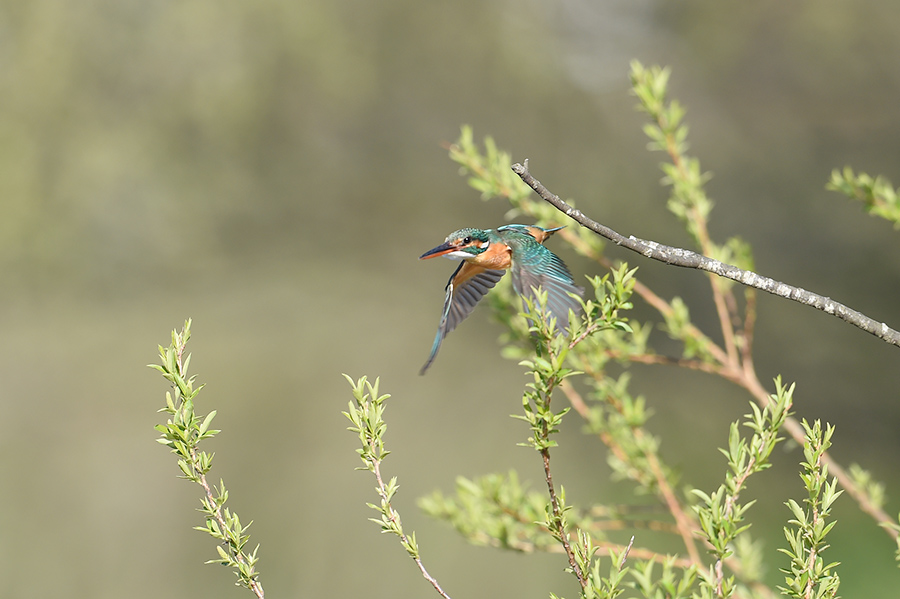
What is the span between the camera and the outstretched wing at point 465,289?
1.08 metres

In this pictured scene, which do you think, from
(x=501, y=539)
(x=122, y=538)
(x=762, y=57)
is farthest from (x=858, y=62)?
(x=122, y=538)

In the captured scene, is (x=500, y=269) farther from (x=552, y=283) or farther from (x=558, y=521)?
(x=558, y=521)

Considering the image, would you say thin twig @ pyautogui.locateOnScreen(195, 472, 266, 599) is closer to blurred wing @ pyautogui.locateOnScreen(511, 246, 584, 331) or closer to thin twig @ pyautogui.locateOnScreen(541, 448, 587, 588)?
thin twig @ pyautogui.locateOnScreen(541, 448, 587, 588)

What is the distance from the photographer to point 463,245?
0.99 m

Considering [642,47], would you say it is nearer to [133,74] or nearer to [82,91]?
[133,74]

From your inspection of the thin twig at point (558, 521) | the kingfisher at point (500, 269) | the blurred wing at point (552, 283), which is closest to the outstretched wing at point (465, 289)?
the kingfisher at point (500, 269)

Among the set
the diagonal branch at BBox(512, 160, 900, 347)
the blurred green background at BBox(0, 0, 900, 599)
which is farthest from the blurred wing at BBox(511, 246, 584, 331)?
the blurred green background at BBox(0, 0, 900, 599)

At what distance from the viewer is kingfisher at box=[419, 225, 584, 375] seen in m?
0.93

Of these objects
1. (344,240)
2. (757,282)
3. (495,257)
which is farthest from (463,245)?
(344,240)

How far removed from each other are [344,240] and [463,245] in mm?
4711

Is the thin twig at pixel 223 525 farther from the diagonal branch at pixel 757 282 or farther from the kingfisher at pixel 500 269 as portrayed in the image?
the diagonal branch at pixel 757 282

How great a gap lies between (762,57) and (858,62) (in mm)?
596

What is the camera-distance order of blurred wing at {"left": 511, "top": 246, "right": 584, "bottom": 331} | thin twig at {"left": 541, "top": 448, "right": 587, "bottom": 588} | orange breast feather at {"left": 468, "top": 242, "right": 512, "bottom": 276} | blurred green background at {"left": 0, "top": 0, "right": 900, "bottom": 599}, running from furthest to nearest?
1. blurred green background at {"left": 0, "top": 0, "right": 900, "bottom": 599}
2. orange breast feather at {"left": 468, "top": 242, "right": 512, "bottom": 276}
3. blurred wing at {"left": 511, "top": 246, "right": 584, "bottom": 331}
4. thin twig at {"left": 541, "top": 448, "right": 587, "bottom": 588}

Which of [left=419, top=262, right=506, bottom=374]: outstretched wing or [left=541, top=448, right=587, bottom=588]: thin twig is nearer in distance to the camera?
[left=541, top=448, right=587, bottom=588]: thin twig
